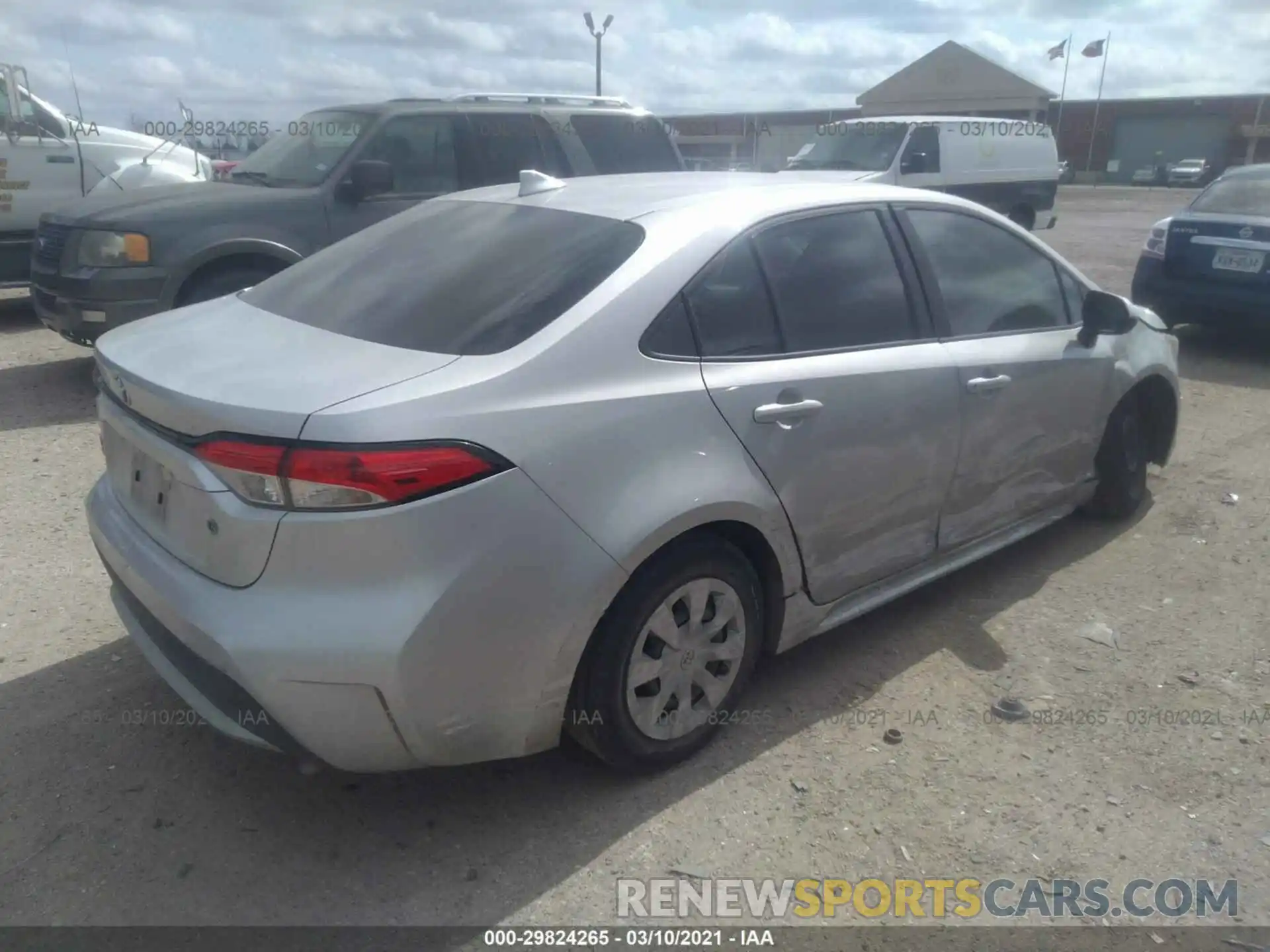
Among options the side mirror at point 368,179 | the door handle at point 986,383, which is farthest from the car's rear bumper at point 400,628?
the side mirror at point 368,179

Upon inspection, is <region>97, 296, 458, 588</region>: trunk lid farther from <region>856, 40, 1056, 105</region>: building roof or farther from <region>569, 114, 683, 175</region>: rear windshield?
<region>856, 40, 1056, 105</region>: building roof

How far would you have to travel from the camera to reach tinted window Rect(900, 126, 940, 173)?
43.8 feet

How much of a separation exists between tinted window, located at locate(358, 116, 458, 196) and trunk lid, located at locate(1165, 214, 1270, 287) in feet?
19.8

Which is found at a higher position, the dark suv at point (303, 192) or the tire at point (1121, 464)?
the dark suv at point (303, 192)

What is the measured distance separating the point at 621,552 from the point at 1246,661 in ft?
8.41

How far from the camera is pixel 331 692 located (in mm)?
2359

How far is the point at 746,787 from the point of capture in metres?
3.01

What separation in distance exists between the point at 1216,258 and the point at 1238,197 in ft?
2.53

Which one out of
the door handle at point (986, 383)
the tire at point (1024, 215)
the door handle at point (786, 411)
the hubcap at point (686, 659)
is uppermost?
the door handle at point (786, 411)

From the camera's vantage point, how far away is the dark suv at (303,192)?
6406 millimetres

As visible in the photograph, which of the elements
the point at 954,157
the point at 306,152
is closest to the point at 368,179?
the point at 306,152

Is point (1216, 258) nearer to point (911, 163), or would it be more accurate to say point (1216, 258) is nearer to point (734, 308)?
point (911, 163)

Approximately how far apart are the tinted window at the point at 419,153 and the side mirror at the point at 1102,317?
4.69m

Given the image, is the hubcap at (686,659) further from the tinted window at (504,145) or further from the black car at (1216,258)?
the black car at (1216,258)
